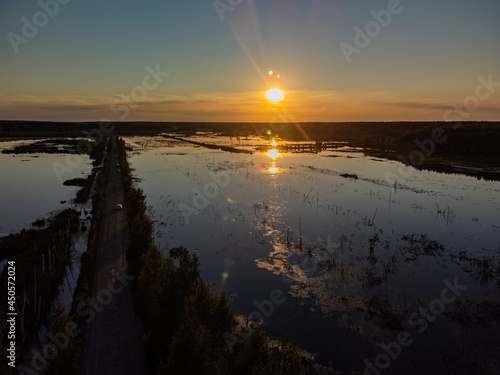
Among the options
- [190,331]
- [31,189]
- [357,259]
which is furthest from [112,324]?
[31,189]

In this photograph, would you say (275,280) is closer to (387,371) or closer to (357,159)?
(387,371)

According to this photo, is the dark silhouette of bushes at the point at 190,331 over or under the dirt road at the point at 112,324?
over

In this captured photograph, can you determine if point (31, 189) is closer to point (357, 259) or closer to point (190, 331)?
point (190, 331)

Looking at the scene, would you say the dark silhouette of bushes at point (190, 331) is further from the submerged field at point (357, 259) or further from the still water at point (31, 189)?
the still water at point (31, 189)

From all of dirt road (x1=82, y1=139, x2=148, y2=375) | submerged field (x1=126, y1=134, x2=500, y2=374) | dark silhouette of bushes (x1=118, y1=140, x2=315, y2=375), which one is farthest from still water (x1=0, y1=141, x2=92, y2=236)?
dark silhouette of bushes (x1=118, y1=140, x2=315, y2=375)

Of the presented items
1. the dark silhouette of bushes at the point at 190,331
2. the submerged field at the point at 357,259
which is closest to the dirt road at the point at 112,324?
the dark silhouette of bushes at the point at 190,331

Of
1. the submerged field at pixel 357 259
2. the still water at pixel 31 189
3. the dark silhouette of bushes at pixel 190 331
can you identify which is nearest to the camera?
the dark silhouette of bushes at pixel 190 331
